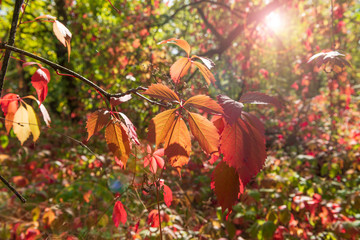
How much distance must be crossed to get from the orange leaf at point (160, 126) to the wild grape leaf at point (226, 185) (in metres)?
0.16

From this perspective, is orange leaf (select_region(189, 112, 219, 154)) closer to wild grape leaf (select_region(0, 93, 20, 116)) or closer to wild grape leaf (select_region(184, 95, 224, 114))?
wild grape leaf (select_region(184, 95, 224, 114))

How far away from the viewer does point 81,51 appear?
4609 mm

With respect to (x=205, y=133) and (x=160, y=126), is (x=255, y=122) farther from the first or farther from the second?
(x=160, y=126)

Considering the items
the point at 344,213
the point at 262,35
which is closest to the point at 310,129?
the point at 262,35

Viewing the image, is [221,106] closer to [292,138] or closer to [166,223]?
[166,223]

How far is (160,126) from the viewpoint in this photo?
60cm

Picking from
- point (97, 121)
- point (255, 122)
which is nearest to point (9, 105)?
point (97, 121)

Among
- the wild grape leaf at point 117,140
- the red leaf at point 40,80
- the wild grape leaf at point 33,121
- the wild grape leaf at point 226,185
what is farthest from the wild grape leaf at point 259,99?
the wild grape leaf at point 33,121

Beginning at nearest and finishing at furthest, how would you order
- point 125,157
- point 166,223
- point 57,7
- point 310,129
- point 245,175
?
point 245,175 → point 125,157 → point 166,223 → point 57,7 → point 310,129

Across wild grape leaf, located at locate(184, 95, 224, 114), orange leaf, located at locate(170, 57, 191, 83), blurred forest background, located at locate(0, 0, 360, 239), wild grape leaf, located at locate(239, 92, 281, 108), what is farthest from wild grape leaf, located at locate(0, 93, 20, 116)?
wild grape leaf, located at locate(239, 92, 281, 108)

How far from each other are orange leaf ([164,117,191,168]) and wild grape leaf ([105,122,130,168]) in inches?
5.6

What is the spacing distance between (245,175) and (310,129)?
6185 millimetres

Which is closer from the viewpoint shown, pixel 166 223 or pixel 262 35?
pixel 166 223

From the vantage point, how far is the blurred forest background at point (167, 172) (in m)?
1.87
